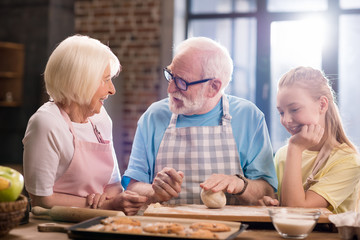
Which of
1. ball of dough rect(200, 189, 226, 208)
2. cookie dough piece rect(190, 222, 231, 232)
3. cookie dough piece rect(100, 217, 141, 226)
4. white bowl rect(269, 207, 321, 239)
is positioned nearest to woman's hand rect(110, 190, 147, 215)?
ball of dough rect(200, 189, 226, 208)

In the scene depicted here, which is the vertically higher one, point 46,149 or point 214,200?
point 46,149

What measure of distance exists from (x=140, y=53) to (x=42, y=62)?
1.67 m

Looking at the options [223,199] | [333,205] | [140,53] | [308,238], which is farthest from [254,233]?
[140,53]

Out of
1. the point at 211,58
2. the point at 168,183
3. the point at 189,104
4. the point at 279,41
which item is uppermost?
the point at 279,41

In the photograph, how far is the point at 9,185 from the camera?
1.43m

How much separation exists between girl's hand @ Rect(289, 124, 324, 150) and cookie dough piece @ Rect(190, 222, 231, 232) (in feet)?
2.60

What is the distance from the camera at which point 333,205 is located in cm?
205

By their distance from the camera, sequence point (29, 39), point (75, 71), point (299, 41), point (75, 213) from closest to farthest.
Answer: point (75, 213), point (75, 71), point (299, 41), point (29, 39)

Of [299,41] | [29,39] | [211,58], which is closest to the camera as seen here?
[211,58]

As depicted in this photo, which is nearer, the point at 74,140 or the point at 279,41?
the point at 74,140

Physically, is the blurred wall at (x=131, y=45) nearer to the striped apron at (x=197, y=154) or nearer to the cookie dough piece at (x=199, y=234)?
the striped apron at (x=197, y=154)

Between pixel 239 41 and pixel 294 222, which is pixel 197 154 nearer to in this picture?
pixel 294 222

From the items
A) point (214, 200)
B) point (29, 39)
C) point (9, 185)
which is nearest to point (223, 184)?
point (214, 200)

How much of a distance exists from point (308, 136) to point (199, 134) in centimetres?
52
